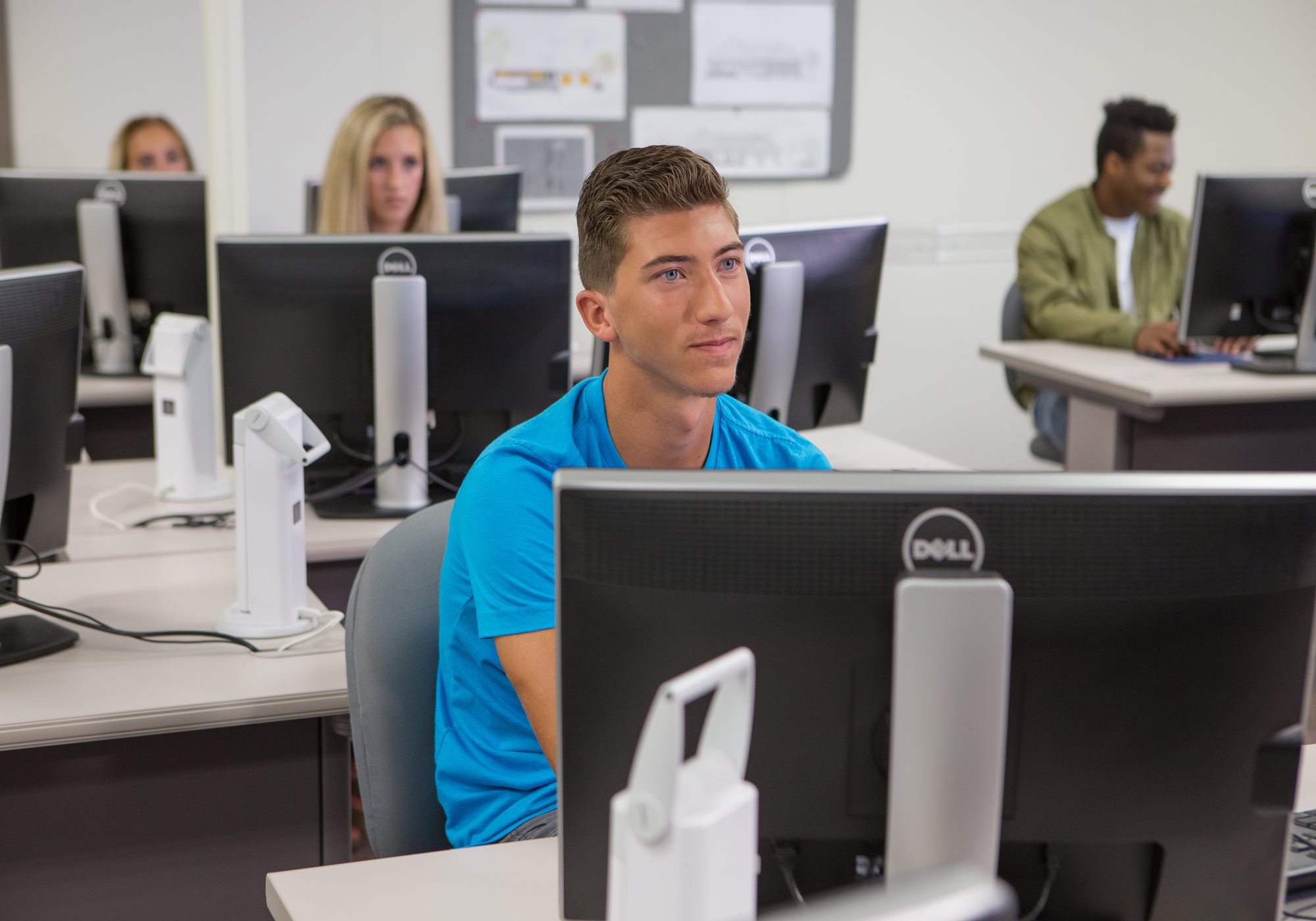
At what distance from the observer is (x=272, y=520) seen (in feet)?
5.74

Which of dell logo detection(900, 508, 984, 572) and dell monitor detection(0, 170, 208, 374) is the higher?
dell monitor detection(0, 170, 208, 374)

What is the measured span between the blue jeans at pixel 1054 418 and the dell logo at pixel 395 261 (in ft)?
6.36

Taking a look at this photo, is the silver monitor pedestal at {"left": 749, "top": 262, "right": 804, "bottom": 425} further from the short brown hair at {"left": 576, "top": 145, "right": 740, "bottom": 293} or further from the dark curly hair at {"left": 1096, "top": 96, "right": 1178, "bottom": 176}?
the dark curly hair at {"left": 1096, "top": 96, "right": 1178, "bottom": 176}

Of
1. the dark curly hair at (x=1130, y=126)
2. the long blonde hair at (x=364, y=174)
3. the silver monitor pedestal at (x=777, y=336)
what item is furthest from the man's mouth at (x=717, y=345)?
the dark curly hair at (x=1130, y=126)

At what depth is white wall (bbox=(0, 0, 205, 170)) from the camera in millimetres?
4262

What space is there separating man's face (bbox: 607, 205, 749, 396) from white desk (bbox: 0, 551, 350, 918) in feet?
1.94

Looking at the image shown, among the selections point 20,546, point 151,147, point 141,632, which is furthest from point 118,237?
point 141,632

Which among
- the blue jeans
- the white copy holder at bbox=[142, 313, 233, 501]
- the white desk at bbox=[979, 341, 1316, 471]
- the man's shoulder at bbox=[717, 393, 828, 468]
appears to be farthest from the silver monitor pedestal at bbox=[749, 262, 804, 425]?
the blue jeans

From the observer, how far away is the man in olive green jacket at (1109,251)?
3.67 metres

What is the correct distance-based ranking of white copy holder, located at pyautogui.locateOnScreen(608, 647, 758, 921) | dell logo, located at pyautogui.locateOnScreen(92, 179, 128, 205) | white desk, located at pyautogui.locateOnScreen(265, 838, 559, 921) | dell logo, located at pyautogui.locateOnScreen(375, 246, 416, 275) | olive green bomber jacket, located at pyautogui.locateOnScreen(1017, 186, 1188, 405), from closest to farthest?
1. white copy holder, located at pyautogui.locateOnScreen(608, 647, 758, 921)
2. white desk, located at pyautogui.locateOnScreen(265, 838, 559, 921)
3. dell logo, located at pyautogui.locateOnScreen(375, 246, 416, 275)
4. dell logo, located at pyautogui.locateOnScreen(92, 179, 128, 205)
5. olive green bomber jacket, located at pyautogui.locateOnScreen(1017, 186, 1188, 405)

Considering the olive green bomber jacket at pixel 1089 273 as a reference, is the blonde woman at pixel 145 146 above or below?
above

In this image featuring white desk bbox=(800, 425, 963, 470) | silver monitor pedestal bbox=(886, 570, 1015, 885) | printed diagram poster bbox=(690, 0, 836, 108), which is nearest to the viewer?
silver monitor pedestal bbox=(886, 570, 1015, 885)

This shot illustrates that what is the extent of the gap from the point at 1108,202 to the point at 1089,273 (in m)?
0.23

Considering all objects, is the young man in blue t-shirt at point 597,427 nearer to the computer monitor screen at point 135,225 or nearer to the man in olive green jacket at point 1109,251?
the computer monitor screen at point 135,225
